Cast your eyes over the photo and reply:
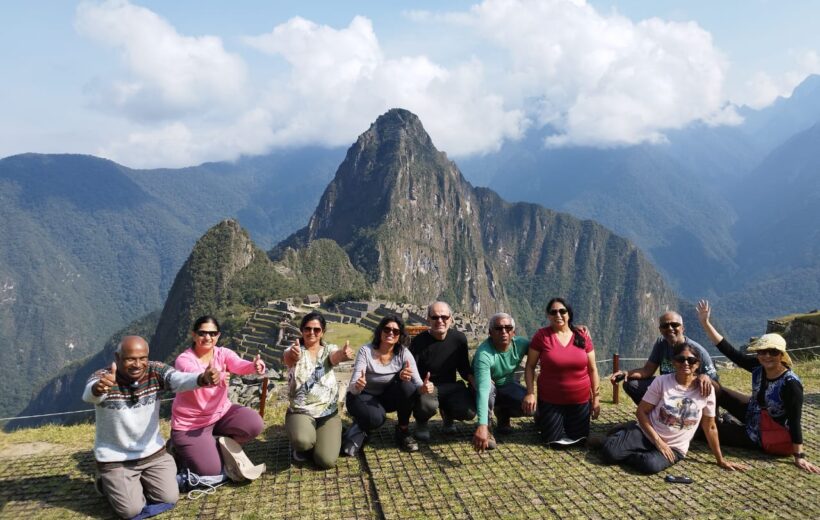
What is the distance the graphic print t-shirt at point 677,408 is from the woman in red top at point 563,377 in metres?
0.56

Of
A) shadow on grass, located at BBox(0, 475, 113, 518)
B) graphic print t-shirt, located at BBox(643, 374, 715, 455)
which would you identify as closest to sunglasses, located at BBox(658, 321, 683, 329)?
graphic print t-shirt, located at BBox(643, 374, 715, 455)

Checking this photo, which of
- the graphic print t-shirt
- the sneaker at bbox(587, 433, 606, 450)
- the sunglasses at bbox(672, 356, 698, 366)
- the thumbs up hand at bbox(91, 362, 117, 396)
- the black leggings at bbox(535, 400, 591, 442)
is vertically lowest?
the sneaker at bbox(587, 433, 606, 450)

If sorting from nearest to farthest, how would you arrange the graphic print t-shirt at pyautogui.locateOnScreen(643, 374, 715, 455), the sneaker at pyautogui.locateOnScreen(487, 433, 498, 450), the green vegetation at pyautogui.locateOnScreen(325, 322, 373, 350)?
the graphic print t-shirt at pyautogui.locateOnScreen(643, 374, 715, 455)
the sneaker at pyautogui.locateOnScreen(487, 433, 498, 450)
the green vegetation at pyautogui.locateOnScreen(325, 322, 373, 350)

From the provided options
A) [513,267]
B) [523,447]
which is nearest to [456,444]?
[523,447]

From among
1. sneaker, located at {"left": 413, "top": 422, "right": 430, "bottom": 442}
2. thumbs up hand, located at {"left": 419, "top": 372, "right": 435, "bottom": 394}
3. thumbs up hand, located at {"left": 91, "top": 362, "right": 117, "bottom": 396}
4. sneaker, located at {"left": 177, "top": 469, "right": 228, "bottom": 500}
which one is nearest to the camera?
thumbs up hand, located at {"left": 91, "top": 362, "right": 117, "bottom": 396}

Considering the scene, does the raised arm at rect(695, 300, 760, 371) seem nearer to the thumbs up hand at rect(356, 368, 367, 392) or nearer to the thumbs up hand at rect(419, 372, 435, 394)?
the thumbs up hand at rect(419, 372, 435, 394)

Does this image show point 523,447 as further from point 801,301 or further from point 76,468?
point 801,301

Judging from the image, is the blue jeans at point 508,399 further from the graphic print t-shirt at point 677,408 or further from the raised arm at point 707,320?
the raised arm at point 707,320

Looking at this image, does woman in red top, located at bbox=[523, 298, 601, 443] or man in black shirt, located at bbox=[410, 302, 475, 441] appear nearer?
woman in red top, located at bbox=[523, 298, 601, 443]

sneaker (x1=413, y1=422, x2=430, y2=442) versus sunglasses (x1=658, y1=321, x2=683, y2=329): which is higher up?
sunglasses (x1=658, y1=321, x2=683, y2=329)

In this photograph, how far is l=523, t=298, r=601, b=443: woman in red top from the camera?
4.99m

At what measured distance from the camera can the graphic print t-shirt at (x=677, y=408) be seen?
4.68m

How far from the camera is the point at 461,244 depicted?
14088cm

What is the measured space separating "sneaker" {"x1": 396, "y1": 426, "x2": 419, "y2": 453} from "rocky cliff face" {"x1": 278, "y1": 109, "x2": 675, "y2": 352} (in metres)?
94.7
